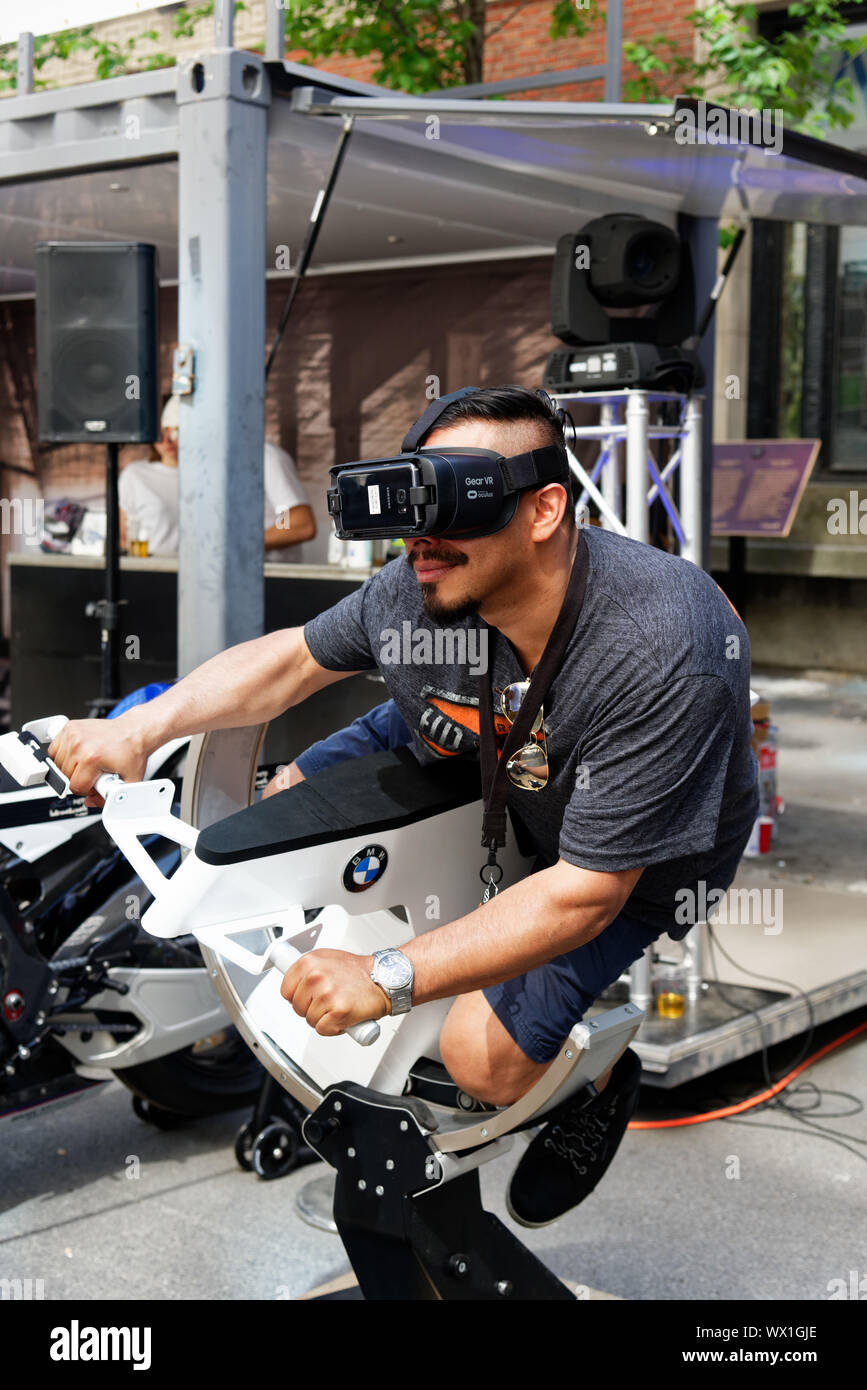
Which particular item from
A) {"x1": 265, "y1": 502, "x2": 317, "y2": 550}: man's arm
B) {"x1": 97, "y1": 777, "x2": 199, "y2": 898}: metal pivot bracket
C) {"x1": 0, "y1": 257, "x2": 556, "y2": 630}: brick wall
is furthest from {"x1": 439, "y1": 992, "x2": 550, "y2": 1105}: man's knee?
{"x1": 0, "y1": 257, "x2": 556, "y2": 630}: brick wall

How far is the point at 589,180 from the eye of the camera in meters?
4.90

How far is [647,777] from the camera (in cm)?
194

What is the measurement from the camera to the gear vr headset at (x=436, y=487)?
6.17 feet

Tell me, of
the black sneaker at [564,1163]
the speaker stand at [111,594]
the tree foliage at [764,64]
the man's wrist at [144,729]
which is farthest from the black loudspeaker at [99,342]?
the tree foliage at [764,64]

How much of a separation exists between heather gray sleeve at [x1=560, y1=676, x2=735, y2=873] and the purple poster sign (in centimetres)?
759

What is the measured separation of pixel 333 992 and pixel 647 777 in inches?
19.8

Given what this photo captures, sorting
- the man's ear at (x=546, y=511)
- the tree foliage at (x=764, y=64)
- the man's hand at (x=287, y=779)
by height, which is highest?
the tree foliage at (x=764, y=64)

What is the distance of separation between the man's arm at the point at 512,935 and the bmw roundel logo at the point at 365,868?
0.89 ft

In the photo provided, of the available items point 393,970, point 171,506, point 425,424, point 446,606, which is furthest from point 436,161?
point 393,970

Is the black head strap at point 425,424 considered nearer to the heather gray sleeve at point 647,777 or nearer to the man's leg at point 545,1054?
the heather gray sleeve at point 647,777

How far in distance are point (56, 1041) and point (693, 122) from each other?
2557mm

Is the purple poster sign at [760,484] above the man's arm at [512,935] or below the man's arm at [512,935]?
above
